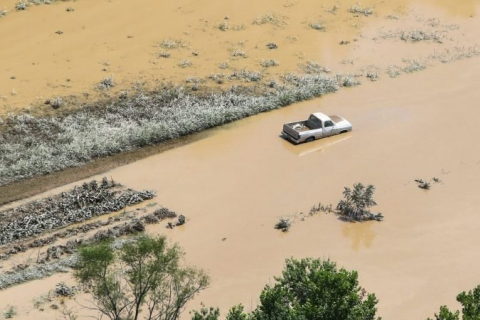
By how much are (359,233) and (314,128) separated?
709 cm

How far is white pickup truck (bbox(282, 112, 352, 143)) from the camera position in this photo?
2841 cm

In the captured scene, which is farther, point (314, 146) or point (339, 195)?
point (314, 146)

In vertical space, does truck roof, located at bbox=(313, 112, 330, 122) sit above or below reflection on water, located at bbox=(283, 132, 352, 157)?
above

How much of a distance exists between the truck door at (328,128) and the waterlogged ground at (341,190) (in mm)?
325

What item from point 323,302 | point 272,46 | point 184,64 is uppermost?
point 323,302

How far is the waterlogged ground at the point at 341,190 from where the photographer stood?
20688 millimetres

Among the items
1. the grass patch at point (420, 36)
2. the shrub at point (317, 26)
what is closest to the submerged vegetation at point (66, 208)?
the shrub at point (317, 26)

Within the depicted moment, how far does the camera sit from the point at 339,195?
985 inches

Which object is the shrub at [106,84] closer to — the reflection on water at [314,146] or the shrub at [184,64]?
the shrub at [184,64]

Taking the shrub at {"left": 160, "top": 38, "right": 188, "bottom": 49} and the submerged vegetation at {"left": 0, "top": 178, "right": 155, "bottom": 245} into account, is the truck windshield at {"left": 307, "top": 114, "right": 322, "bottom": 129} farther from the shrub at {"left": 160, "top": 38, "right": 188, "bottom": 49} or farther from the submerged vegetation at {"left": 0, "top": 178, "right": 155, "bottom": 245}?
the shrub at {"left": 160, "top": 38, "right": 188, "bottom": 49}

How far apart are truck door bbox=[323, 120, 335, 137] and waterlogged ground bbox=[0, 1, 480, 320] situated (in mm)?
325

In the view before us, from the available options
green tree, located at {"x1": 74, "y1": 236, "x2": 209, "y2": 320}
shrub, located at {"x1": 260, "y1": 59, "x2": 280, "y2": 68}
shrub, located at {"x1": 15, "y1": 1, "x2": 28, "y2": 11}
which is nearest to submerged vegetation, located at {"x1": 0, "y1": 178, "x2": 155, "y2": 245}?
green tree, located at {"x1": 74, "y1": 236, "x2": 209, "y2": 320}

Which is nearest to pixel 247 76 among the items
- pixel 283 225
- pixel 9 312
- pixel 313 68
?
pixel 313 68

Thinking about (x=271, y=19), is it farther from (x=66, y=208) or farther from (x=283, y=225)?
(x=66, y=208)
